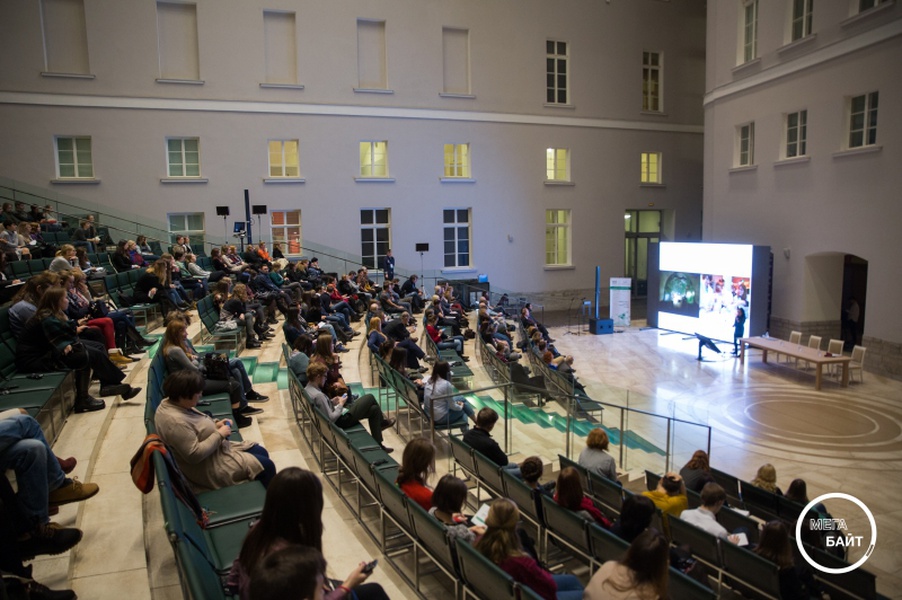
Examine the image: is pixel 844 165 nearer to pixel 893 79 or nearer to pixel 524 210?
pixel 893 79

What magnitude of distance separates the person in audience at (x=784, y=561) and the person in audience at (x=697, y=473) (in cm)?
191

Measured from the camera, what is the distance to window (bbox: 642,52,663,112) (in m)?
26.9

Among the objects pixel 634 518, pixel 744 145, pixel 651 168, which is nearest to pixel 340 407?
pixel 634 518

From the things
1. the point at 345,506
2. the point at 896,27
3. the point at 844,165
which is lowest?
the point at 345,506

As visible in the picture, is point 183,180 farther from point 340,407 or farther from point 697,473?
point 697,473

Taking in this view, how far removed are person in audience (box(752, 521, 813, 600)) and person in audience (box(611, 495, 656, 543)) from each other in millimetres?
935

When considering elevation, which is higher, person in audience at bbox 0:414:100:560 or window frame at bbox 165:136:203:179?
window frame at bbox 165:136:203:179

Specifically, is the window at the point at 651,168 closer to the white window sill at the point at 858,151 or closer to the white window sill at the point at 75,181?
the white window sill at the point at 858,151

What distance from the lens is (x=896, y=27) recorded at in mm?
14648

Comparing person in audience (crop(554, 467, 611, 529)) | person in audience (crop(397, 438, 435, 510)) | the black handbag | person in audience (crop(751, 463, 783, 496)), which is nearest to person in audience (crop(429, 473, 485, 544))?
person in audience (crop(397, 438, 435, 510))

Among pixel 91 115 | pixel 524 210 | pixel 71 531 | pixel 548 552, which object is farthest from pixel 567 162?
pixel 71 531

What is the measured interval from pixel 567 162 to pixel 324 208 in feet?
32.7

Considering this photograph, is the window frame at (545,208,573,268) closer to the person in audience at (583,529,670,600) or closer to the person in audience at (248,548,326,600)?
the person in audience at (583,529,670,600)

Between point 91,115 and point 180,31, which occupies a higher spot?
point 180,31
